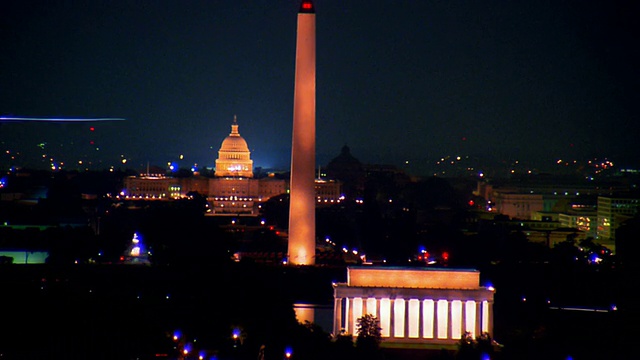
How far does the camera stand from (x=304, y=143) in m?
66.7

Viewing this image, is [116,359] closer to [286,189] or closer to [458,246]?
[458,246]

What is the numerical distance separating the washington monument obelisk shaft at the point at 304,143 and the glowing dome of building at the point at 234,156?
291ft

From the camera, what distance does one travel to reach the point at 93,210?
11556cm

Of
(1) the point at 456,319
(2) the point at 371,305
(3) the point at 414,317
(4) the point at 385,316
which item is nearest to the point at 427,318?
(3) the point at 414,317

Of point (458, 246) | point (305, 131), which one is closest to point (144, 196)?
point (458, 246)

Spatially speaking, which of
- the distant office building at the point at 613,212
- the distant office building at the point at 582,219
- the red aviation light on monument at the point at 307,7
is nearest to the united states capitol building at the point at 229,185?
the distant office building at the point at 582,219

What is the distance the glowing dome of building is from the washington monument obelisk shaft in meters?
88.8

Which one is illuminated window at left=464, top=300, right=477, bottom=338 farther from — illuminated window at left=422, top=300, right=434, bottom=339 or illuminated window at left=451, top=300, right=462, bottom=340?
illuminated window at left=422, top=300, right=434, bottom=339

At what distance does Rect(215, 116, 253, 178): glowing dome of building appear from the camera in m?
158

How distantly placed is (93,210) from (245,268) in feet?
182

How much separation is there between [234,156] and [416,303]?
10783cm

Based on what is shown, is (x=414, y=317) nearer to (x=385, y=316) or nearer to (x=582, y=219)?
(x=385, y=316)

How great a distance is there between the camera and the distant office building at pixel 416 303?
51.5 m

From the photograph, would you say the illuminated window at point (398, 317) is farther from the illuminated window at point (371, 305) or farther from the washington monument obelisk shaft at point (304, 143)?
the washington monument obelisk shaft at point (304, 143)
